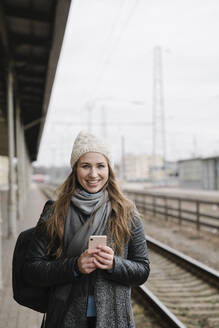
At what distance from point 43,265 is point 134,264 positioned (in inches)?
17.5

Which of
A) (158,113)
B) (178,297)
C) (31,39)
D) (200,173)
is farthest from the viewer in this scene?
(158,113)

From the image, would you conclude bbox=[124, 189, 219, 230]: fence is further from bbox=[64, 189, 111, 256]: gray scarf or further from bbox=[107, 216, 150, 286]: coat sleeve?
bbox=[64, 189, 111, 256]: gray scarf

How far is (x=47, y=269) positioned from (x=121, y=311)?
1.37 ft

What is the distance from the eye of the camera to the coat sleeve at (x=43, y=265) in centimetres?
171

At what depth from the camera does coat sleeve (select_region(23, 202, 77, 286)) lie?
1715mm

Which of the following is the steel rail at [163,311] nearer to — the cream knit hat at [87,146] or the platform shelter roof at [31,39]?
the cream knit hat at [87,146]

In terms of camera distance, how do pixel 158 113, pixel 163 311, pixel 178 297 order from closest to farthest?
pixel 163 311, pixel 178 297, pixel 158 113

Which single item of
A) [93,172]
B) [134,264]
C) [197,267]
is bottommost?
[197,267]

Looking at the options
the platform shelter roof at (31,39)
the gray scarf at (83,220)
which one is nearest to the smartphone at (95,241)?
the gray scarf at (83,220)

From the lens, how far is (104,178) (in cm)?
190

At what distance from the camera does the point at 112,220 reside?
1813 mm

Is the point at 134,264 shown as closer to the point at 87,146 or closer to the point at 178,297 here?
the point at 87,146

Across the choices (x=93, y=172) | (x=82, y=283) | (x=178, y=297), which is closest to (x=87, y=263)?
(x=82, y=283)

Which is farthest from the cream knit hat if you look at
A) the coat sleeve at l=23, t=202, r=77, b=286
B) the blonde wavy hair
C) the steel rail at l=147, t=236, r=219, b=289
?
the steel rail at l=147, t=236, r=219, b=289
